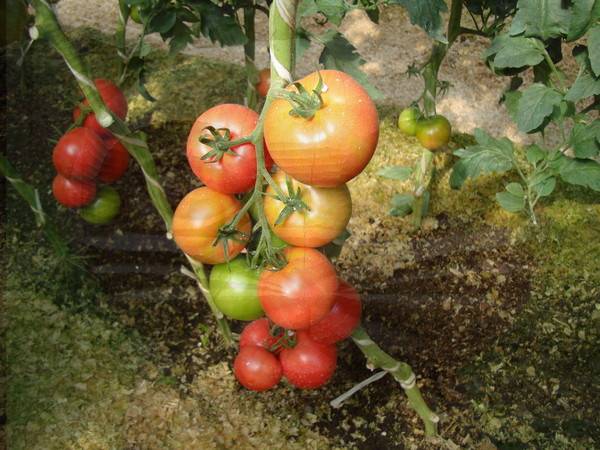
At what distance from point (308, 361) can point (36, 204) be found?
0.44 m

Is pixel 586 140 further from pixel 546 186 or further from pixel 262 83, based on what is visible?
pixel 262 83

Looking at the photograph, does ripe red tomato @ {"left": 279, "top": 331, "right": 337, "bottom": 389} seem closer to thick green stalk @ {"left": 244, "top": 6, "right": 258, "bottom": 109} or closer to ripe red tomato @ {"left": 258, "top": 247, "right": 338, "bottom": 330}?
ripe red tomato @ {"left": 258, "top": 247, "right": 338, "bottom": 330}

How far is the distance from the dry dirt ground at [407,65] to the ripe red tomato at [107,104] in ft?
0.69

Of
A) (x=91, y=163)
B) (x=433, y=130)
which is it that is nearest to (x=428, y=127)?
(x=433, y=130)

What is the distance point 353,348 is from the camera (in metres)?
0.83

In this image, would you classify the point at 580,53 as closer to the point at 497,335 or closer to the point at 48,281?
the point at 497,335

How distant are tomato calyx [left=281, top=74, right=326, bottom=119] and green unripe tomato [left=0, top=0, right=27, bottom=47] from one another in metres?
0.19

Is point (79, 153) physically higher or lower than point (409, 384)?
higher

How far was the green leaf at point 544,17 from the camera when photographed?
611 millimetres

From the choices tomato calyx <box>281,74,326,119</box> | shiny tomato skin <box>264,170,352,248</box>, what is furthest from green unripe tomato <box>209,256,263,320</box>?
tomato calyx <box>281,74,326,119</box>

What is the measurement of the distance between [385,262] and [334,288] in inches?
17.5

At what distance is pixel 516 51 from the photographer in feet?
2.33

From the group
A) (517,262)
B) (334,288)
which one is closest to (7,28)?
(334,288)

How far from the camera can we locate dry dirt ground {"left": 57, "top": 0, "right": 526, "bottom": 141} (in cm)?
107
